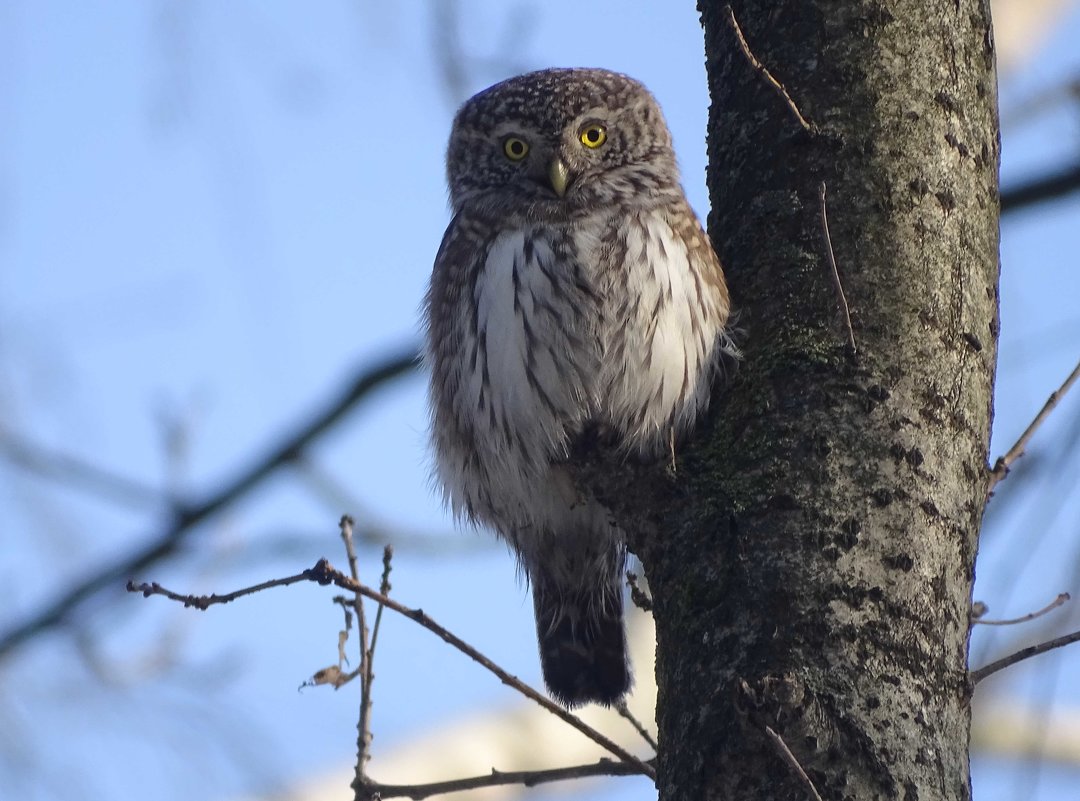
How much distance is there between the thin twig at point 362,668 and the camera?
101 inches

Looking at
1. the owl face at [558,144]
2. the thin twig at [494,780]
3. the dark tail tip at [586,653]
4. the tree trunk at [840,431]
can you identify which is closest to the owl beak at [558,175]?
the owl face at [558,144]

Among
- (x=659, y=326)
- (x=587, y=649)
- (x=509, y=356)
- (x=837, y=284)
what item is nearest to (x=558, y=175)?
(x=509, y=356)

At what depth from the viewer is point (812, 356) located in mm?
2289

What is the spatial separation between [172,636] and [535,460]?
265 centimetres

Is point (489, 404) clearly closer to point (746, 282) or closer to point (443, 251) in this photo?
point (443, 251)

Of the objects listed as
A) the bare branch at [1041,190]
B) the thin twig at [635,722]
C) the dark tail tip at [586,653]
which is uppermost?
the bare branch at [1041,190]

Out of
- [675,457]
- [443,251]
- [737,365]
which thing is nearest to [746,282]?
[737,365]

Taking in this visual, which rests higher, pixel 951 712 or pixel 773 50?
pixel 773 50

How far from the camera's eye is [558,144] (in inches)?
147

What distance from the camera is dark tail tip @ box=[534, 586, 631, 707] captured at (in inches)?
137

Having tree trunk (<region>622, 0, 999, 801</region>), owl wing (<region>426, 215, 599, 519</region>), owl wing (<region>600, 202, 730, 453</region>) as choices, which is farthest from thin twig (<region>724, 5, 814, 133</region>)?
owl wing (<region>426, 215, 599, 519</region>)

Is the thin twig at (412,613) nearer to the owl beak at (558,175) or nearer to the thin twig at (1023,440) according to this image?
the thin twig at (1023,440)

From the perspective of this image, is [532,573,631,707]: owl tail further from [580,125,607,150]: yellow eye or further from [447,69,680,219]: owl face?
[580,125,607,150]: yellow eye

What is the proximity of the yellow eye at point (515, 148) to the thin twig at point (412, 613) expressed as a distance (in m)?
1.75
